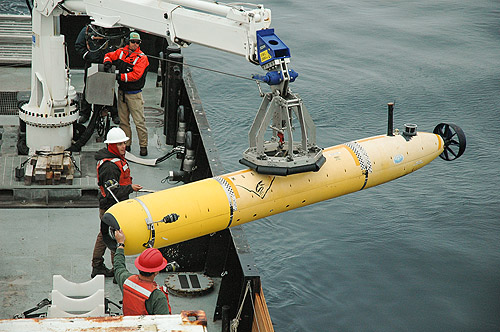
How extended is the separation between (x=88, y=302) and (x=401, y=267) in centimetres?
929

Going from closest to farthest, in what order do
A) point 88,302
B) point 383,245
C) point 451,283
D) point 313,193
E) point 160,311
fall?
point 160,311 → point 88,302 → point 313,193 → point 451,283 → point 383,245

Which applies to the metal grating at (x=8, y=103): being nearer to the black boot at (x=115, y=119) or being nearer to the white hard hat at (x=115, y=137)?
the black boot at (x=115, y=119)

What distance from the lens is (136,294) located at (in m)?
5.35

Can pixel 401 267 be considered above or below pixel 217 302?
below

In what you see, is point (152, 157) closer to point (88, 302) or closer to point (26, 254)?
point (26, 254)

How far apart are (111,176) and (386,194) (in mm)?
11036

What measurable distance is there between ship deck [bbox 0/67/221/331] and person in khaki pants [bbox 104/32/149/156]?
74 cm

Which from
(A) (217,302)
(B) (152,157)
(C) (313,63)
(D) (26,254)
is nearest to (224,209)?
(A) (217,302)

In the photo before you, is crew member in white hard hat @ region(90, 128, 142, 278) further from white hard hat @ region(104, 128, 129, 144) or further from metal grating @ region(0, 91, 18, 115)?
metal grating @ region(0, 91, 18, 115)

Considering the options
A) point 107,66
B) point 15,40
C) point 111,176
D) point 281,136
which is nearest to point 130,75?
point 107,66

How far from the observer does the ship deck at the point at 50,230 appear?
7.47 meters

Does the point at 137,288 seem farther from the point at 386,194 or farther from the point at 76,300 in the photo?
the point at 386,194

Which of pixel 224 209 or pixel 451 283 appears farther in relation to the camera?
pixel 451 283

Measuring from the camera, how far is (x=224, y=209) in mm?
6980
